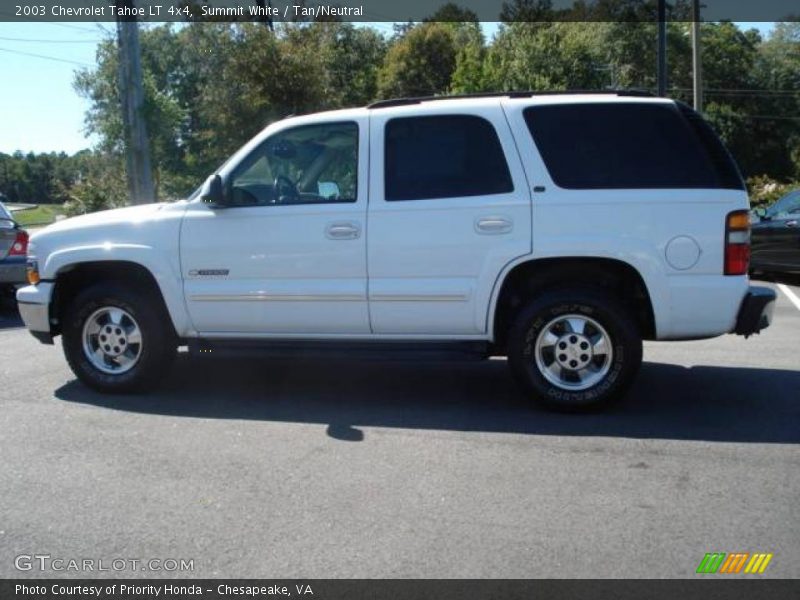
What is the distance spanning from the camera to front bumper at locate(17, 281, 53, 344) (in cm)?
670

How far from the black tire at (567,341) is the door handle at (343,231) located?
1.28 m

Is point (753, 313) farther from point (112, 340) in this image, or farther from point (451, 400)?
point (112, 340)

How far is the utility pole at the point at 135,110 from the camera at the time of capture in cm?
1705

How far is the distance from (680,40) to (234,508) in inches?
2085

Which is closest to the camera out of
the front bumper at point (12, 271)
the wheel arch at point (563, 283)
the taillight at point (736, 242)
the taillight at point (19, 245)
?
the taillight at point (736, 242)

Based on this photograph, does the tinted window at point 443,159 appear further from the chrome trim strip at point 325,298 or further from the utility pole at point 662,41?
the utility pole at point 662,41

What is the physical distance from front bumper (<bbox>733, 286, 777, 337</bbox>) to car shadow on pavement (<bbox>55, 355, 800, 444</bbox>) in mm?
614

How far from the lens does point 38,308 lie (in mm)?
6715

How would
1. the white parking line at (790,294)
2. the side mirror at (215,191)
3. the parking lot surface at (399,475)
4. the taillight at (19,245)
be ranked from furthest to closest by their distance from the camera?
the white parking line at (790,294)
the taillight at (19,245)
the side mirror at (215,191)
the parking lot surface at (399,475)

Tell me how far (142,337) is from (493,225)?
2781 millimetres

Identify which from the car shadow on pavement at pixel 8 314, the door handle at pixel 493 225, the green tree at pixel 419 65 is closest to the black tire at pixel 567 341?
the door handle at pixel 493 225

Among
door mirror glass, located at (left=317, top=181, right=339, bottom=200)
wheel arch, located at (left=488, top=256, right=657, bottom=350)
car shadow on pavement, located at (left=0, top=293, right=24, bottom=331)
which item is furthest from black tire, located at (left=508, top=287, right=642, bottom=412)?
car shadow on pavement, located at (left=0, top=293, right=24, bottom=331)
